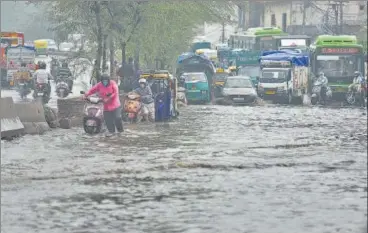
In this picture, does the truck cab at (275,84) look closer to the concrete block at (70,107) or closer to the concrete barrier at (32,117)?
the concrete block at (70,107)

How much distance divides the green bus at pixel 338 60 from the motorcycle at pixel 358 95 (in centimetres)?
125

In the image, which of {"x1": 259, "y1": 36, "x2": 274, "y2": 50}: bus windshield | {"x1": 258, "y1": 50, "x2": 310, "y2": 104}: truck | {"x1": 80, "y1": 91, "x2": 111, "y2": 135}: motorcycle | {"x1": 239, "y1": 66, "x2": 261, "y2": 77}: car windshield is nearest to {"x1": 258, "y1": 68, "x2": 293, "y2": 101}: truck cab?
{"x1": 258, "y1": 50, "x2": 310, "y2": 104}: truck

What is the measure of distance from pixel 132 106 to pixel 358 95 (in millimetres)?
21423

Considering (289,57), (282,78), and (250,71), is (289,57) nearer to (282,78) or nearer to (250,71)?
(282,78)

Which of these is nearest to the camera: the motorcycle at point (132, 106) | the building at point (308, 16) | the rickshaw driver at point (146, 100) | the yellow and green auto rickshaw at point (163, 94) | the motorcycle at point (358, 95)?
the motorcycle at point (132, 106)

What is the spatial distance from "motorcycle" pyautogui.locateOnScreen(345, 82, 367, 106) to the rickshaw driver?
1989cm

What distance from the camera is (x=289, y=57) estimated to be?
5347 centimetres

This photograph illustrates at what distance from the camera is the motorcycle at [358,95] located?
50.0 metres

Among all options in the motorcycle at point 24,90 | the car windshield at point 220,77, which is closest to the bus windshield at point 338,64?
the car windshield at point 220,77

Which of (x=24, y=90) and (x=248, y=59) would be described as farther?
(x=248, y=59)

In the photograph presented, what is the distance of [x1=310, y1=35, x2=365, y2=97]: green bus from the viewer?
172 ft

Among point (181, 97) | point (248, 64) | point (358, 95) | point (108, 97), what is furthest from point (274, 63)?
point (108, 97)

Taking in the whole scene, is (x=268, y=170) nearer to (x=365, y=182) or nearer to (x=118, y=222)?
(x=365, y=182)

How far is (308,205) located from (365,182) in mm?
3022
